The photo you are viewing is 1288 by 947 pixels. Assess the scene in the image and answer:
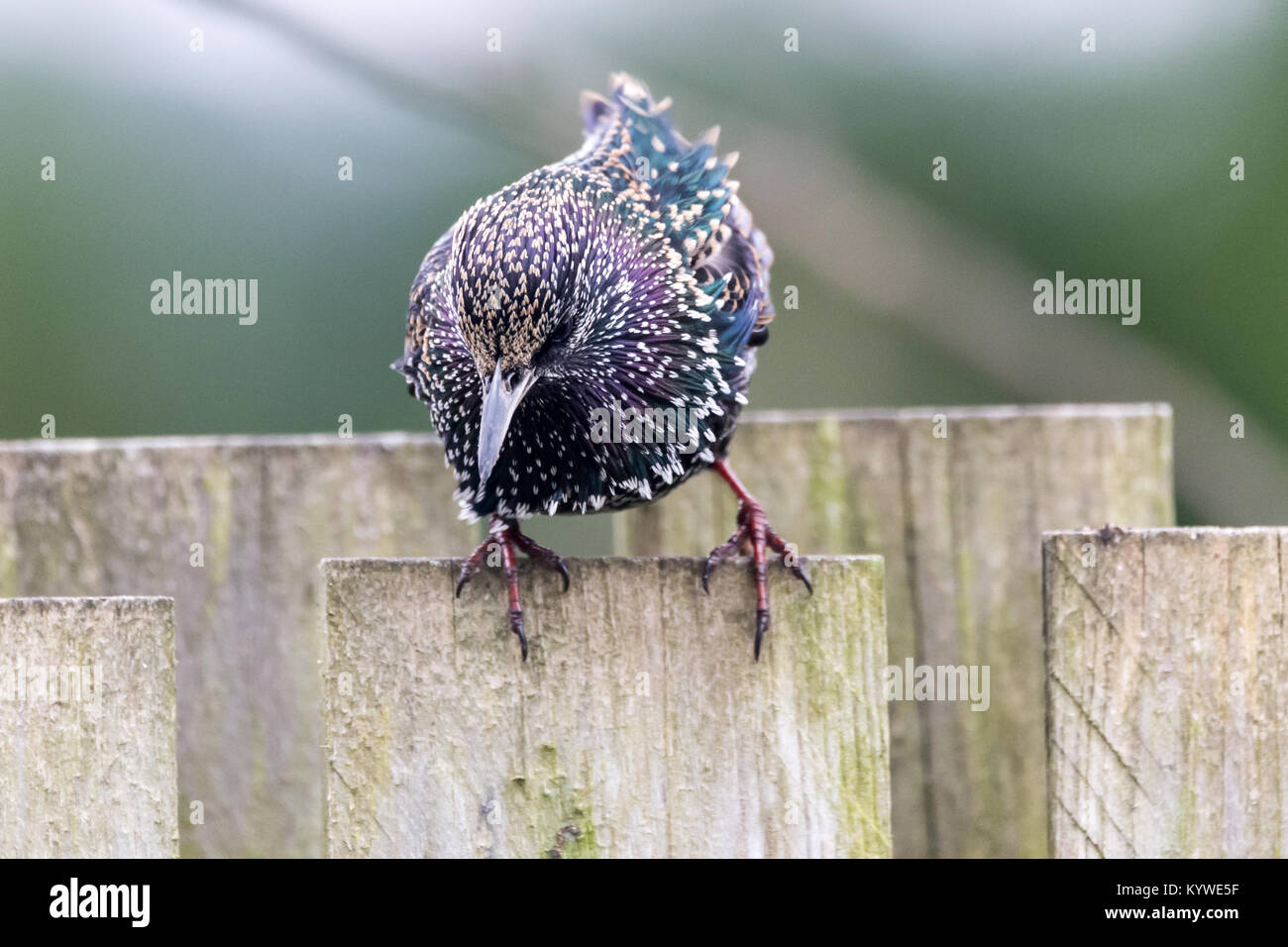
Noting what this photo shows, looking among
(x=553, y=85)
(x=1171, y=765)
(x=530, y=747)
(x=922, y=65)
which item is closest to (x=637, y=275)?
(x=553, y=85)

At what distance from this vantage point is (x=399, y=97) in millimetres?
2916

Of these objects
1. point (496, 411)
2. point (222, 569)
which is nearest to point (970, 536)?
point (496, 411)

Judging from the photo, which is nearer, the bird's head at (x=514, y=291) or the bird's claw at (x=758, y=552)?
the bird's claw at (x=758, y=552)

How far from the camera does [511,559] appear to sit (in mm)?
2189

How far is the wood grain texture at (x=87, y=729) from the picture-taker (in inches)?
67.0

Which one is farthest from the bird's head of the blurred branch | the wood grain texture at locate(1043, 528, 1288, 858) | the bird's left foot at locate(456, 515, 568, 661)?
the wood grain texture at locate(1043, 528, 1288, 858)

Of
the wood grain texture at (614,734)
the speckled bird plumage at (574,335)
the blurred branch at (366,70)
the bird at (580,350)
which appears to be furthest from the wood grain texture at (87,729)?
the blurred branch at (366,70)

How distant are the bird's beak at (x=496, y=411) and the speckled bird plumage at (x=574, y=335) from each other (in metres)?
0.03

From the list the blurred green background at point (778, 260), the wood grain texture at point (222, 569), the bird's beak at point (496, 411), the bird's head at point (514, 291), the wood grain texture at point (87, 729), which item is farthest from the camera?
the blurred green background at point (778, 260)

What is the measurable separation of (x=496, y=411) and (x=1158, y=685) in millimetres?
1190

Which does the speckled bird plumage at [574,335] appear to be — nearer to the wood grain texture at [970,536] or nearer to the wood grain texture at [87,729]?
the wood grain texture at [970,536]

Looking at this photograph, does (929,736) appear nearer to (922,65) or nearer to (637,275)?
(637,275)

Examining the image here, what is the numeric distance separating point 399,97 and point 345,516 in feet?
3.02

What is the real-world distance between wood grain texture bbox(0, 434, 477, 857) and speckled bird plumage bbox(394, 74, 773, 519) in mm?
311
